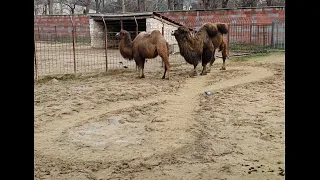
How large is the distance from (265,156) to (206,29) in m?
7.58

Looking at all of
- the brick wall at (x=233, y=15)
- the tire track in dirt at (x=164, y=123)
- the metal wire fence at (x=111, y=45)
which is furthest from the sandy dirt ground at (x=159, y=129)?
the brick wall at (x=233, y=15)

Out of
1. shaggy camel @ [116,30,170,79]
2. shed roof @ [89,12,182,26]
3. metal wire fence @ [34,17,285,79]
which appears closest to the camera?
shaggy camel @ [116,30,170,79]

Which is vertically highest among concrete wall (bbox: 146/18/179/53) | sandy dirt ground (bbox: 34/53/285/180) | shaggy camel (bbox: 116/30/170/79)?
concrete wall (bbox: 146/18/179/53)

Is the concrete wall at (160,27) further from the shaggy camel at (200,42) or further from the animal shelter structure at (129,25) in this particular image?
the shaggy camel at (200,42)

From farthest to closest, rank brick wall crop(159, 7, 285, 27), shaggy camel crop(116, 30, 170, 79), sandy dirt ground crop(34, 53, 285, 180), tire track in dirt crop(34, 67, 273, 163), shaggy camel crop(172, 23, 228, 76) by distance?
brick wall crop(159, 7, 285, 27)
shaggy camel crop(172, 23, 228, 76)
shaggy camel crop(116, 30, 170, 79)
tire track in dirt crop(34, 67, 273, 163)
sandy dirt ground crop(34, 53, 285, 180)

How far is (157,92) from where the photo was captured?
8.98m

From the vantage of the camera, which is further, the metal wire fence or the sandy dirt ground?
the metal wire fence

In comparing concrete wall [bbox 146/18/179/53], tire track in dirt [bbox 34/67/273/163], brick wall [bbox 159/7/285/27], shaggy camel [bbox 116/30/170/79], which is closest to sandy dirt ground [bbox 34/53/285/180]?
tire track in dirt [bbox 34/67/273/163]

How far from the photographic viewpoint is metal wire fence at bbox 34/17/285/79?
14289 mm

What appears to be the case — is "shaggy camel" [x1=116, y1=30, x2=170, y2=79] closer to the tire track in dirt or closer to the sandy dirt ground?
the sandy dirt ground

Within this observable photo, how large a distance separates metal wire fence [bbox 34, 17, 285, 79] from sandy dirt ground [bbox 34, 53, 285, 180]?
3.64 m
